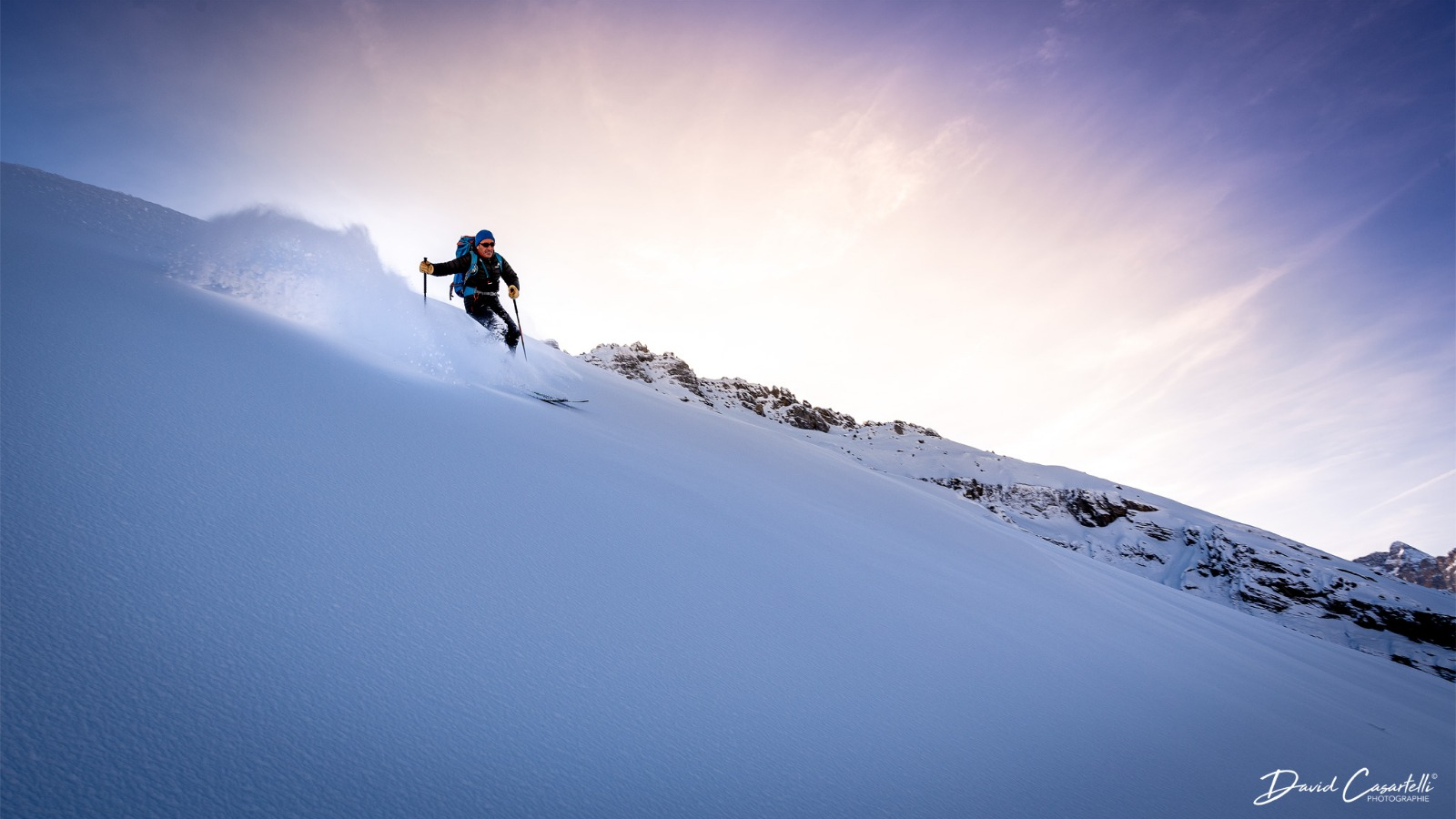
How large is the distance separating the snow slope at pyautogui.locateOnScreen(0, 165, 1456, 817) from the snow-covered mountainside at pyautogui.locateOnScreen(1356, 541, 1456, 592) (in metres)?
161

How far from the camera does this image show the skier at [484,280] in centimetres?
869

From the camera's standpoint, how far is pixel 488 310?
9047 millimetres

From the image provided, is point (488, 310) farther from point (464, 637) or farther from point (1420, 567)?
point (1420, 567)

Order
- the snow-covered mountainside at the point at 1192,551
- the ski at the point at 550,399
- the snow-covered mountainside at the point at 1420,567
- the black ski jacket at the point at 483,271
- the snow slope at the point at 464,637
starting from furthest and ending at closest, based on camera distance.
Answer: the snow-covered mountainside at the point at 1420,567 → the snow-covered mountainside at the point at 1192,551 → the black ski jacket at the point at 483,271 → the ski at the point at 550,399 → the snow slope at the point at 464,637

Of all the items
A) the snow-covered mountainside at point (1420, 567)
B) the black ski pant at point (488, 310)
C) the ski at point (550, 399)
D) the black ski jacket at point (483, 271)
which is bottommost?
the ski at point (550, 399)

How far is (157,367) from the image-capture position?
8.97ft

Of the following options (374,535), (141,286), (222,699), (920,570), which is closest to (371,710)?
(222,699)

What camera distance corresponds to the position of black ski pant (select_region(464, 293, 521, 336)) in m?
8.90

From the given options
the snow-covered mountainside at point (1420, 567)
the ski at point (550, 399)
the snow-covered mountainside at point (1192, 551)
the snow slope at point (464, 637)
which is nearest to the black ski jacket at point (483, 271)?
the ski at point (550, 399)

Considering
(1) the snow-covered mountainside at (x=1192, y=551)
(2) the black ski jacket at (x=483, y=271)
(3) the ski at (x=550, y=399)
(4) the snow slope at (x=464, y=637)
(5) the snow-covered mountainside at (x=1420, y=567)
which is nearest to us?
(4) the snow slope at (x=464, y=637)

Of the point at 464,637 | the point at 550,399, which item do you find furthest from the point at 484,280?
the point at 464,637

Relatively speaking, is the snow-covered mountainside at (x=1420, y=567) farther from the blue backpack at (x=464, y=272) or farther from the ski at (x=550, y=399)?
the blue backpack at (x=464, y=272)

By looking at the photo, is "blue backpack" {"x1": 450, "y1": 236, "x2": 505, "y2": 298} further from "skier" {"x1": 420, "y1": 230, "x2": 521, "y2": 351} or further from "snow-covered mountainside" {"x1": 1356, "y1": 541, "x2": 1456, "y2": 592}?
"snow-covered mountainside" {"x1": 1356, "y1": 541, "x2": 1456, "y2": 592}

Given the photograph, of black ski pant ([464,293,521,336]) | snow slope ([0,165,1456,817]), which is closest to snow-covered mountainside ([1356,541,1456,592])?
snow slope ([0,165,1456,817])
